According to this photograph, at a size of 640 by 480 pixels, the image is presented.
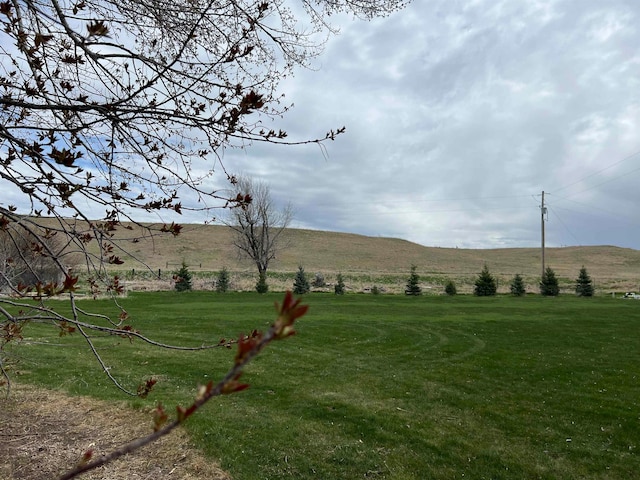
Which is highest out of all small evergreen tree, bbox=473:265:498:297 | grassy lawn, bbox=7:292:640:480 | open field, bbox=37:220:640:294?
open field, bbox=37:220:640:294

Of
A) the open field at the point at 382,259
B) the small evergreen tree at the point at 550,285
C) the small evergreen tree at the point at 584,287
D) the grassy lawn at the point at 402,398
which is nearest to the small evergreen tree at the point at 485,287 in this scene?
the small evergreen tree at the point at 550,285

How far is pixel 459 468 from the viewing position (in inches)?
172

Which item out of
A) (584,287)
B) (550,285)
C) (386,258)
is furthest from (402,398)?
(386,258)

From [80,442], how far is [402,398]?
4.28 metres

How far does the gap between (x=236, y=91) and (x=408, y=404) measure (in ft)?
16.8

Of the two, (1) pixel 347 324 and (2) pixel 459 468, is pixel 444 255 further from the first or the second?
(2) pixel 459 468

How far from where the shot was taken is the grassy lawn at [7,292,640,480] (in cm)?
451

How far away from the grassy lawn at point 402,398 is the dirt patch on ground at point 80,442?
30 cm

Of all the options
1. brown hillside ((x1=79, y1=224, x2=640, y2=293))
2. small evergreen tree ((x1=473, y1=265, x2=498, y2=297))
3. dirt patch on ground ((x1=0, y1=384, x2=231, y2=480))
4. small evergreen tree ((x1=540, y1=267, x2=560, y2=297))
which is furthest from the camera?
brown hillside ((x1=79, y1=224, x2=640, y2=293))

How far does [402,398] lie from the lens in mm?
6547

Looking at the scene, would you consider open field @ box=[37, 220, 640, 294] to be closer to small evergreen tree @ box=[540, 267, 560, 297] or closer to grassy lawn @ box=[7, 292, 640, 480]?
small evergreen tree @ box=[540, 267, 560, 297]

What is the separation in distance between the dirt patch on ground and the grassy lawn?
303 millimetres

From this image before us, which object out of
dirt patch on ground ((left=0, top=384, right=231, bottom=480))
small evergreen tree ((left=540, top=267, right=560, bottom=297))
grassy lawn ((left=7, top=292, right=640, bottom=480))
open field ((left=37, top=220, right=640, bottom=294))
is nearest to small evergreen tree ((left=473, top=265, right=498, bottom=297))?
small evergreen tree ((left=540, top=267, right=560, bottom=297))

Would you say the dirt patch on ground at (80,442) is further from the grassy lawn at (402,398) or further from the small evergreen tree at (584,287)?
the small evergreen tree at (584,287)
